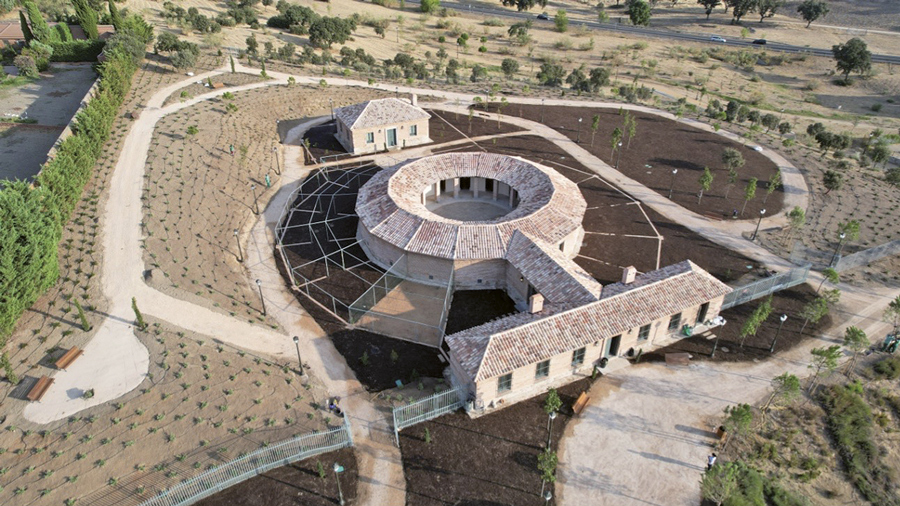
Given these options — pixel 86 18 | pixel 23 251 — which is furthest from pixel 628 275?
pixel 86 18

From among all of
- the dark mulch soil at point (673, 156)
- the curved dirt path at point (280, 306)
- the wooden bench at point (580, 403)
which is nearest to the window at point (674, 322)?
the wooden bench at point (580, 403)

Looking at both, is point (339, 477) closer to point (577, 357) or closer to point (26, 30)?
point (577, 357)

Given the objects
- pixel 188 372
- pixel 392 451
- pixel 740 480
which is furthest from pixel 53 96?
pixel 740 480

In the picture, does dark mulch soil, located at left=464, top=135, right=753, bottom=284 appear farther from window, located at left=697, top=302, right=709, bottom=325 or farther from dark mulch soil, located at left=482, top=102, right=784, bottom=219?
window, located at left=697, top=302, right=709, bottom=325

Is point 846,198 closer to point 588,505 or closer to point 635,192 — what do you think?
point 635,192

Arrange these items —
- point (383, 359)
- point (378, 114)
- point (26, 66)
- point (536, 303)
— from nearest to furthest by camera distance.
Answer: point (536, 303) < point (383, 359) < point (378, 114) < point (26, 66)

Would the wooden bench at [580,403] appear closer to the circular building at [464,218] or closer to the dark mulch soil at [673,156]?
the circular building at [464,218]

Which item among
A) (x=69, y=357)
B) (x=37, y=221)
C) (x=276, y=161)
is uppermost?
(x=37, y=221)
